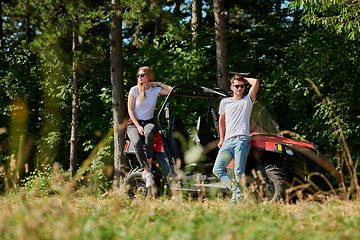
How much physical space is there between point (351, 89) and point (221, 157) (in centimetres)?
629

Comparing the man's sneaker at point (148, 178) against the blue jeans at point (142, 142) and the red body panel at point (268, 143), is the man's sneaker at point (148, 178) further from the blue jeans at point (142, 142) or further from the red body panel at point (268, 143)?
the red body panel at point (268, 143)

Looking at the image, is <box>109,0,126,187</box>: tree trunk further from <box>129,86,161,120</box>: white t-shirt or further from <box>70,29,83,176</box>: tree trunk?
<box>129,86,161,120</box>: white t-shirt

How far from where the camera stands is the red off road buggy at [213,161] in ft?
20.3

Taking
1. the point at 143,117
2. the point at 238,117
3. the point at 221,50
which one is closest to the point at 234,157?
the point at 238,117

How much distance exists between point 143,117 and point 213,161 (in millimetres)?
1248

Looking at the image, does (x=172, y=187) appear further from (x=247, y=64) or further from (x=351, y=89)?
(x=247, y=64)

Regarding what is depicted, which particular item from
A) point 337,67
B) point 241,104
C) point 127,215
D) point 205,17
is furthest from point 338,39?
point 127,215

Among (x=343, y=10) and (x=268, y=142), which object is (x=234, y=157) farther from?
(x=343, y=10)

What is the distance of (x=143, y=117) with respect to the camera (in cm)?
699

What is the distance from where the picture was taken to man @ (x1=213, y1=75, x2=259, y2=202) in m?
6.01

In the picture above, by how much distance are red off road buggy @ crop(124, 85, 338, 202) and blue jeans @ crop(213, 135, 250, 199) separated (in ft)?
0.94

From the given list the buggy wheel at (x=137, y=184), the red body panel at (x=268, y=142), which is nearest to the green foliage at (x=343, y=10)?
the red body panel at (x=268, y=142)

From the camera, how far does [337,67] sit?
452 inches

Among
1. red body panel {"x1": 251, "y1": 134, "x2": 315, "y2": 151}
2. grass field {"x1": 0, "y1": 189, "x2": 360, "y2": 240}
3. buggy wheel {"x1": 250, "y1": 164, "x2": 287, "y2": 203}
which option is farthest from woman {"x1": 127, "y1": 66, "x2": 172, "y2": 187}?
grass field {"x1": 0, "y1": 189, "x2": 360, "y2": 240}
